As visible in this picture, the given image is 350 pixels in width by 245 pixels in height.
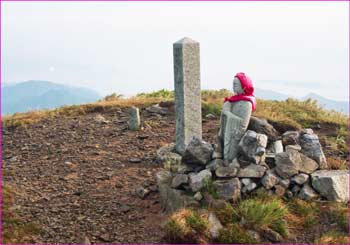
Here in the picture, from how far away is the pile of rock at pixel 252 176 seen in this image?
324 inches

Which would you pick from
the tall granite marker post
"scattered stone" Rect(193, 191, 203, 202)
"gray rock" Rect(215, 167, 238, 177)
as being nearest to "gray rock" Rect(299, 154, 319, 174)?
"gray rock" Rect(215, 167, 238, 177)

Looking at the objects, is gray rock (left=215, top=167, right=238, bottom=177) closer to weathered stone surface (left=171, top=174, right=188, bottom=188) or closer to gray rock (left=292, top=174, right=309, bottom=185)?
weathered stone surface (left=171, top=174, right=188, bottom=188)

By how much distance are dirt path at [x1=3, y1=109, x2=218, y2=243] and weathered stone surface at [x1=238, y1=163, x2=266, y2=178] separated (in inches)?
59.2

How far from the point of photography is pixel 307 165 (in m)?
8.57

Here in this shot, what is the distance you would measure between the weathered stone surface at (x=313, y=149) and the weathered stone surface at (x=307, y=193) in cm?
61

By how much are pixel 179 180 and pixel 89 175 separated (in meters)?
2.39

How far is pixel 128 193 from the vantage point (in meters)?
9.35

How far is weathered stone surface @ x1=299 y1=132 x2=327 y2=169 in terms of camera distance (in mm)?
8844

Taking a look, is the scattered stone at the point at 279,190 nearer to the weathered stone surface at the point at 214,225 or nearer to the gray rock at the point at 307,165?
the gray rock at the point at 307,165

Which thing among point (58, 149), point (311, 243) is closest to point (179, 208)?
point (311, 243)

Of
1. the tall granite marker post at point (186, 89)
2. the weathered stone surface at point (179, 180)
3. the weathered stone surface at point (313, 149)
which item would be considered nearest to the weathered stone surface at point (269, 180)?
the weathered stone surface at point (313, 149)

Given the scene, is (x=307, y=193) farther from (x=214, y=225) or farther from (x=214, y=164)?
(x=214, y=225)

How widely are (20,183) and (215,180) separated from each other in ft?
12.9

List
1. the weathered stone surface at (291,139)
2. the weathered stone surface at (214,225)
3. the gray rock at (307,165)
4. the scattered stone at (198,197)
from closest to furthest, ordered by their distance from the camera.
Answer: the weathered stone surface at (214,225)
the scattered stone at (198,197)
the gray rock at (307,165)
the weathered stone surface at (291,139)
